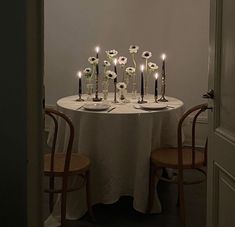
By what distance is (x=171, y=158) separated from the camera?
2961mm

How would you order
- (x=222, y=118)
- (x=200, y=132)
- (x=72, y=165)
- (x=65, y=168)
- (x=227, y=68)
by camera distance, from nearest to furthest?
(x=227, y=68) → (x=222, y=118) → (x=65, y=168) → (x=72, y=165) → (x=200, y=132)

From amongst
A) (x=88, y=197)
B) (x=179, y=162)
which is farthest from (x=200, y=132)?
(x=88, y=197)

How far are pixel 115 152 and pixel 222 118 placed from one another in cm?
118

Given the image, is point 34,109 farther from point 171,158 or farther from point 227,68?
point 171,158

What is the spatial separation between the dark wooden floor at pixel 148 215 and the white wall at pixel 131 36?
6.60 ft

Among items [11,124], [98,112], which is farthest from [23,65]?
[98,112]

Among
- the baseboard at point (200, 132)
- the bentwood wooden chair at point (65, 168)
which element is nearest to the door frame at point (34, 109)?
the bentwood wooden chair at point (65, 168)

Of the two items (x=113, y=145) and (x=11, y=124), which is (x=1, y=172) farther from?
(x=113, y=145)

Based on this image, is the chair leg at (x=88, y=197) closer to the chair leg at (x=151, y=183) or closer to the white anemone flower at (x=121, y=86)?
the chair leg at (x=151, y=183)

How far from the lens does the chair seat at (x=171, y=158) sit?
113 inches

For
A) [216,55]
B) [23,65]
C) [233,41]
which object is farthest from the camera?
[216,55]

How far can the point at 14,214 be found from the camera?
141cm

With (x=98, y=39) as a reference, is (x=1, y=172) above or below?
below

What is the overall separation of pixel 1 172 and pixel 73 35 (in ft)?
14.1
